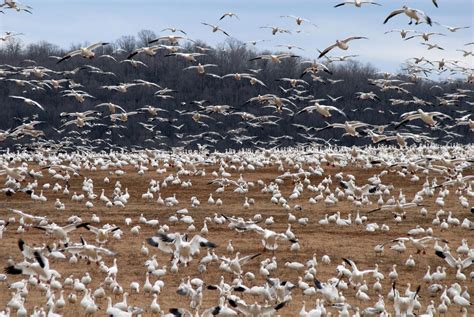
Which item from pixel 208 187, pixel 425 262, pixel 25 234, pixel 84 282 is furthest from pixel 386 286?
pixel 208 187

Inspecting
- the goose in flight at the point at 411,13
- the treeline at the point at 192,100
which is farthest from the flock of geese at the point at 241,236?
the treeline at the point at 192,100

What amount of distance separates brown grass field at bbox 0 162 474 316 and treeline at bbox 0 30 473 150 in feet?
94.1

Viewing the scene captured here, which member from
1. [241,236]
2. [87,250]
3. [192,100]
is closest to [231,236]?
[241,236]

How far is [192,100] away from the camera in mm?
75312

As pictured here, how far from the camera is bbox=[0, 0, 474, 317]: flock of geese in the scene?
17359mm

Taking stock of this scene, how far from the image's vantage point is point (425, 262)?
74.1 ft

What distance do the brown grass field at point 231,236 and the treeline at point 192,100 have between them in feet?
94.1

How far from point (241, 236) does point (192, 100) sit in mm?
50832

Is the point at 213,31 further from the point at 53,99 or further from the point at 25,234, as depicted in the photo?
the point at 53,99

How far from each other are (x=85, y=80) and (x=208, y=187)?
144 feet

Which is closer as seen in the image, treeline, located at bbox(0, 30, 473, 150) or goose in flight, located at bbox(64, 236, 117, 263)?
goose in flight, located at bbox(64, 236, 117, 263)

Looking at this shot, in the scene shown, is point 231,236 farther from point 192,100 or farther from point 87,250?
point 192,100

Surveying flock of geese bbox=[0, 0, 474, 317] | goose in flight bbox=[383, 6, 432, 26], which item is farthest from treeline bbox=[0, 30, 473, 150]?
goose in flight bbox=[383, 6, 432, 26]

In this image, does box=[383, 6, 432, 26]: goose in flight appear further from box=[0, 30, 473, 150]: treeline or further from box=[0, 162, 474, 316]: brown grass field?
box=[0, 30, 473, 150]: treeline
